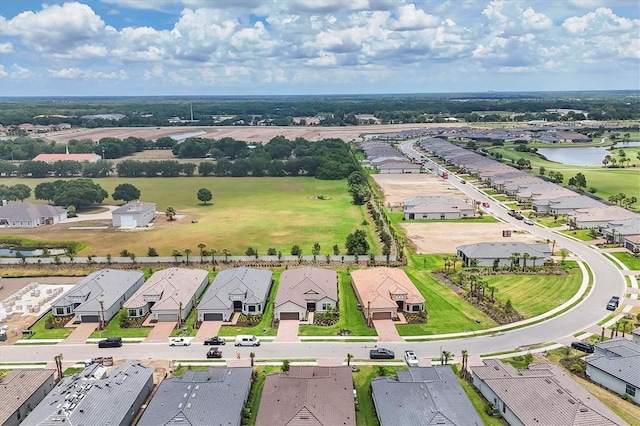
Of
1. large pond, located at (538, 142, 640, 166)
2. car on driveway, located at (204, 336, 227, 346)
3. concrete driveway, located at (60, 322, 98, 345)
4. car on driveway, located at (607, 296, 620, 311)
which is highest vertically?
large pond, located at (538, 142, 640, 166)

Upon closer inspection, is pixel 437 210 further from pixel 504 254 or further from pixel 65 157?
pixel 65 157

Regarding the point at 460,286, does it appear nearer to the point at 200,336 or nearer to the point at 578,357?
the point at 578,357

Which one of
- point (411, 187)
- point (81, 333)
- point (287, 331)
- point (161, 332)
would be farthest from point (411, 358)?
point (411, 187)

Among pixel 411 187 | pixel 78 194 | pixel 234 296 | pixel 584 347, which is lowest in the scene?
Result: pixel 584 347

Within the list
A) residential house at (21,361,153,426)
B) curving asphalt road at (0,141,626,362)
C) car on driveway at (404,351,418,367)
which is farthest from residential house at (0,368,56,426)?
car on driveway at (404,351,418,367)

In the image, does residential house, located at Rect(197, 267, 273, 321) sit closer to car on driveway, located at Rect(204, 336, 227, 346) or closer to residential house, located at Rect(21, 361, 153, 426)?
car on driveway, located at Rect(204, 336, 227, 346)

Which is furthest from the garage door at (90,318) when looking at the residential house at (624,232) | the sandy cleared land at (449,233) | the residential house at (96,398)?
the residential house at (624,232)
